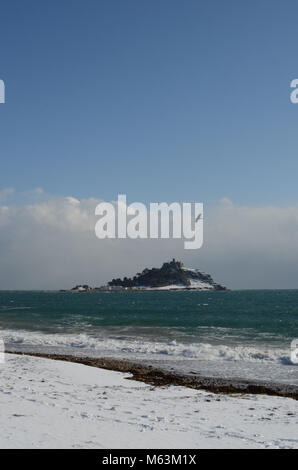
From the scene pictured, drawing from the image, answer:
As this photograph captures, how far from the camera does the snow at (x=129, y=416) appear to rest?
7.68m

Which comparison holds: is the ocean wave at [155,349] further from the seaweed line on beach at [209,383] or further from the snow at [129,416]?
the snow at [129,416]

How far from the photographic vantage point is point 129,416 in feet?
32.3

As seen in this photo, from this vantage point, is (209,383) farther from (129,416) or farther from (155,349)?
(155,349)

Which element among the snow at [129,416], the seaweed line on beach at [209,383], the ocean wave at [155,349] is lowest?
the ocean wave at [155,349]

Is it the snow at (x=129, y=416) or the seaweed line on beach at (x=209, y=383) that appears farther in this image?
the seaweed line on beach at (x=209, y=383)

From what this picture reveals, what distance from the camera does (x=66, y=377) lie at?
1583 cm

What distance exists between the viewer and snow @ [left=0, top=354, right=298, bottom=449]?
768 cm
